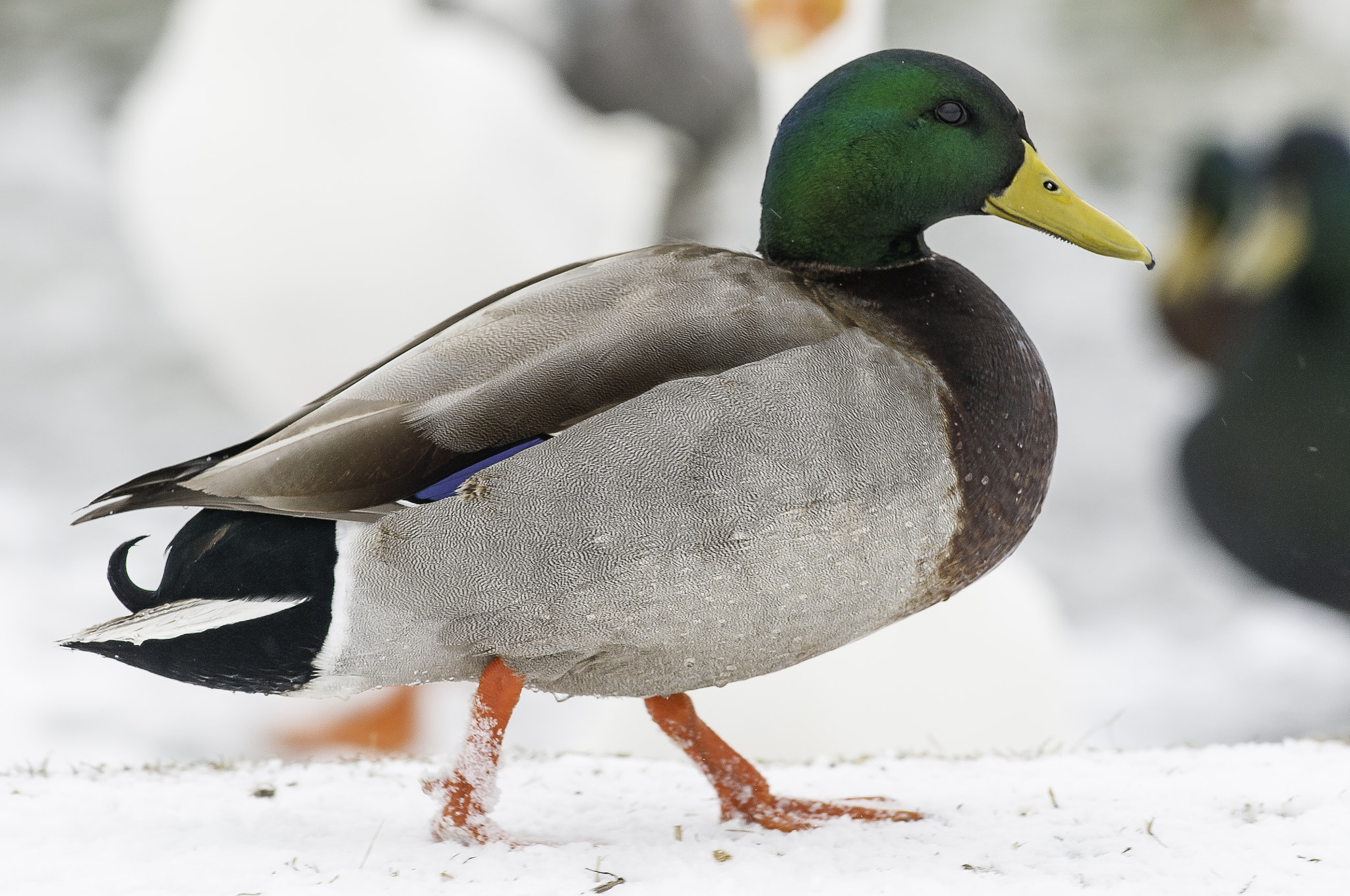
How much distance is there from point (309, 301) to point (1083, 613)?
12.4ft

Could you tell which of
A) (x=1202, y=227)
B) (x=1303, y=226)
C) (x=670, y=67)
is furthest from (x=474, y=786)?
(x=670, y=67)

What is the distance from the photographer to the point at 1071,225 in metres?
2.21

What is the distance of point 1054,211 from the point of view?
2.22 meters

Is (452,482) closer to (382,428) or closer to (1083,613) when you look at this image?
(382,428)

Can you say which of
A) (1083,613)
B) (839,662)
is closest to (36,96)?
(1083,613)

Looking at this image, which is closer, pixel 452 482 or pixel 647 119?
pixel 452 482

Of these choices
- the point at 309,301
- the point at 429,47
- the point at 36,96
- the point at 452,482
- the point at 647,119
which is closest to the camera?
the point at 452,482

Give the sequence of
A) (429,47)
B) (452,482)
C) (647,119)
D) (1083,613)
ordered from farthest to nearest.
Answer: (647,119)
(1083,613)
(429,47)
(452,482)

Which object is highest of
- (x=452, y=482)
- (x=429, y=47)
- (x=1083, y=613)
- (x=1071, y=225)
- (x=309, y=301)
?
(x=429, y=47)

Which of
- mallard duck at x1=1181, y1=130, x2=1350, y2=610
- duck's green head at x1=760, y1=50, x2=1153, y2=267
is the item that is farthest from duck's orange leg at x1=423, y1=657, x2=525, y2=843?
mallard duck at x1=1181, y1=130, x2=1350, y2=610

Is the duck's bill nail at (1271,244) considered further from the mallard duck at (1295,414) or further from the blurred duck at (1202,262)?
the blurred duck at (1202,262)

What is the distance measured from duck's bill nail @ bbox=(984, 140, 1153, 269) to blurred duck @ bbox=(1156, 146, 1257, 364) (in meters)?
5.51

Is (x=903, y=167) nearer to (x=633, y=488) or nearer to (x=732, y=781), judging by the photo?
(x=633, y=488)

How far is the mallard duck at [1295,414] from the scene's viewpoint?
5.16 m
